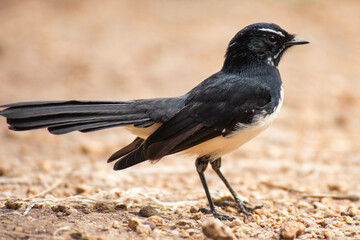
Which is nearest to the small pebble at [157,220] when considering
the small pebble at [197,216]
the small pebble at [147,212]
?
the small pebble at [147,212]

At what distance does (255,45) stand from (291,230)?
2.06 metres

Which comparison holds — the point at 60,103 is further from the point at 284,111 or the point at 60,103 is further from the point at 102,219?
the point at 284,111

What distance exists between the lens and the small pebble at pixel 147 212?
4566mm

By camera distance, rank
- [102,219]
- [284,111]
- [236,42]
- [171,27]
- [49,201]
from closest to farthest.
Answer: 1. [102,219]
2. [49,201]
3. [236,42]
4. [284,111]
5. [171,27]

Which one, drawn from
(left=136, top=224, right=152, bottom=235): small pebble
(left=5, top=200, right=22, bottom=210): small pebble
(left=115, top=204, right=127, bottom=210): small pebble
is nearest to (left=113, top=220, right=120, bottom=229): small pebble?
(left=136, top=224, right=152, bottom=235): small pebble

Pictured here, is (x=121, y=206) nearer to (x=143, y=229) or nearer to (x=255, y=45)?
(x=143, y=229)

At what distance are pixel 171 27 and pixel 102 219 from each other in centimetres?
957

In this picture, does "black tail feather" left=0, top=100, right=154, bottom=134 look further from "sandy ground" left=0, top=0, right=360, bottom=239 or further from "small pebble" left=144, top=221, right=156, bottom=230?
"small pebble" left=144, top=221, right=156, bottom=230

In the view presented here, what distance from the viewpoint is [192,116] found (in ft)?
15.3

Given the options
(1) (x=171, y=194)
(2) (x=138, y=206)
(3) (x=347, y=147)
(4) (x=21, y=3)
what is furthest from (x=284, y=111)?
(4) (x=21, y=3)

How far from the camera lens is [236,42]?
5285 mm

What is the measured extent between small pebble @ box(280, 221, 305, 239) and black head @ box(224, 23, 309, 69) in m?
1.83

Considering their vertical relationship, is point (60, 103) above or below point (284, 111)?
below

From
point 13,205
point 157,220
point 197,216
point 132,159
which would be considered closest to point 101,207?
point 132,159
